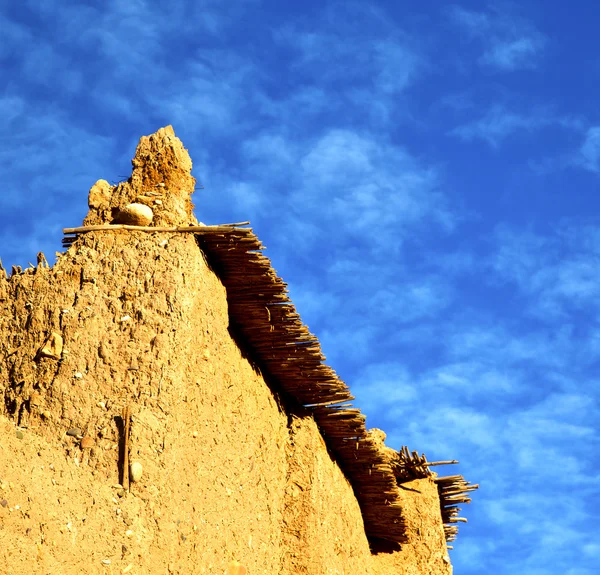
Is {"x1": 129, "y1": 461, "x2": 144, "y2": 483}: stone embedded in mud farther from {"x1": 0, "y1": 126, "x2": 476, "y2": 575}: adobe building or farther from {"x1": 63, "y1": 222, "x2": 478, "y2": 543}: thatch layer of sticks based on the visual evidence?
{"x1": 63, "y1": 222, "x2": 478, "y2": 543}: thatch layer of sticks

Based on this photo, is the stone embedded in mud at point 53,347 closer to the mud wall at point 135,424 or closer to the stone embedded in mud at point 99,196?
the mud wall at point 135,424

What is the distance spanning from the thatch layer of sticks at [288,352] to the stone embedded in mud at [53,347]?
1026mm

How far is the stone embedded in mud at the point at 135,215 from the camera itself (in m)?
7.86

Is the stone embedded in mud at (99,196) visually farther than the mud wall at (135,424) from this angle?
Yes

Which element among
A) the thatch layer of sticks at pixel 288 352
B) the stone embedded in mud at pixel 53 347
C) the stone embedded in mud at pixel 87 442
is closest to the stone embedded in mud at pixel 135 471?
→ the stone embedded in mud at pixel 87 442

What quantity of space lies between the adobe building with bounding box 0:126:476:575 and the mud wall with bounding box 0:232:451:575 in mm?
10

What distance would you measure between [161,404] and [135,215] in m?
1.68

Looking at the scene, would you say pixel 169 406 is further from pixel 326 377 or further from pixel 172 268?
pixel 326 377

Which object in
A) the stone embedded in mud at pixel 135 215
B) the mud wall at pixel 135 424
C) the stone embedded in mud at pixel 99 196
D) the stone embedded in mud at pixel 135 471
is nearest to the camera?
the mud wall at pixel 135 424

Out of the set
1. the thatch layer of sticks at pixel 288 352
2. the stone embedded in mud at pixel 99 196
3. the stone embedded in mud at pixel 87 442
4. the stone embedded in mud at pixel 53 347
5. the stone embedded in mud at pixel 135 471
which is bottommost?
the stone embedded in mud at pixel 135 471

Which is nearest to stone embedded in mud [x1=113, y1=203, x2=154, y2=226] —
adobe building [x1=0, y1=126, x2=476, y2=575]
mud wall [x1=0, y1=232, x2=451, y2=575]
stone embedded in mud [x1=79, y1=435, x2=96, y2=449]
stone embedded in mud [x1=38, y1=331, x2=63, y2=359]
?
adobe building [x1=0, y1=126, x2=476, y2=575]

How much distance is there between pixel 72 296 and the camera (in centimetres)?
741

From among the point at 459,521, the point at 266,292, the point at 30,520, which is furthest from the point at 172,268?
the point at 459,521

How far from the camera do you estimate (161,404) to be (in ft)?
22.7
